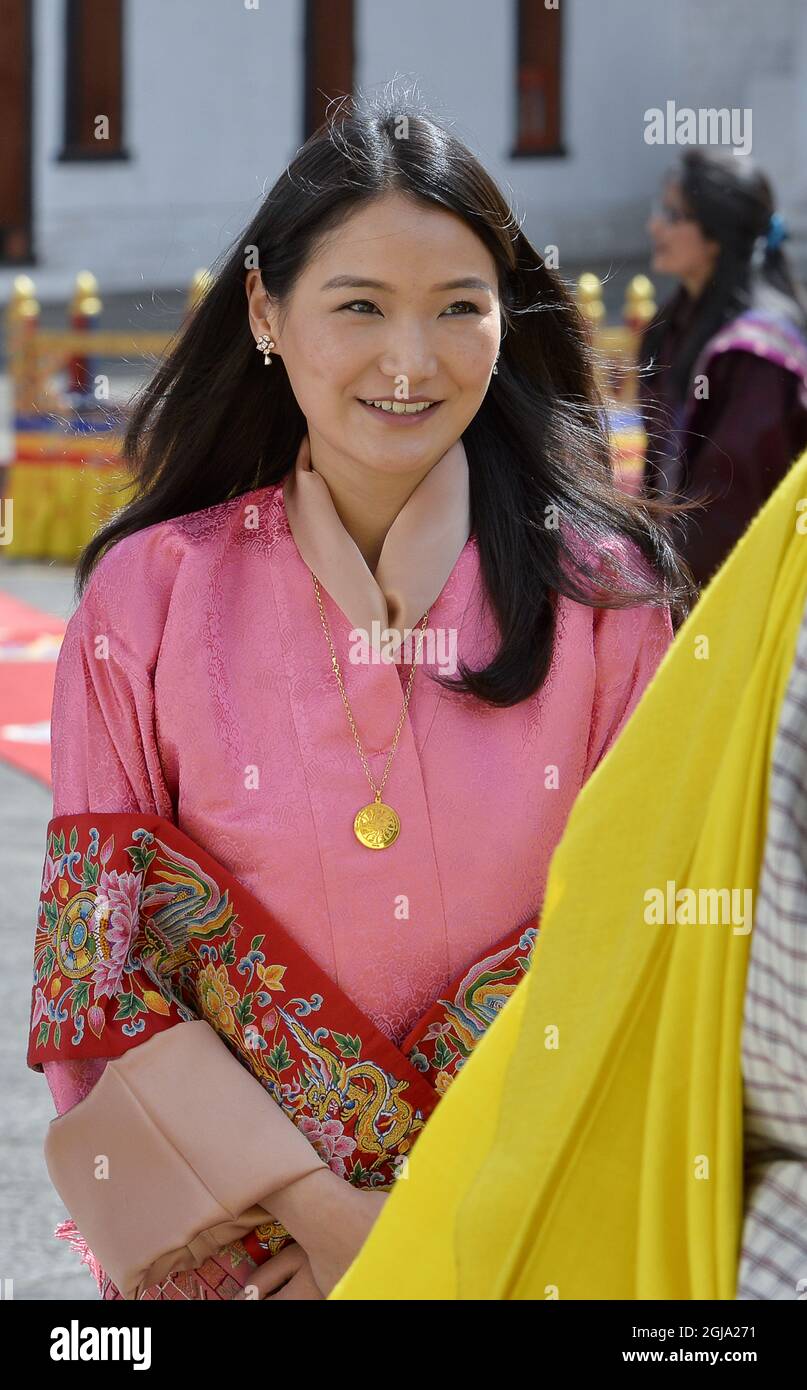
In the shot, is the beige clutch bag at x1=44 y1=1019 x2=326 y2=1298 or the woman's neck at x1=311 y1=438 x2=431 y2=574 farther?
the woman's neck at x1=311 y1=438 x2=431 y2=574

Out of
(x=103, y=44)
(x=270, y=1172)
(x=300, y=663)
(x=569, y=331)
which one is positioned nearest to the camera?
(x=270, y=1172)

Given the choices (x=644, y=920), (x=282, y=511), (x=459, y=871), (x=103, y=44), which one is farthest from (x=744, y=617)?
(x=103, y=44)

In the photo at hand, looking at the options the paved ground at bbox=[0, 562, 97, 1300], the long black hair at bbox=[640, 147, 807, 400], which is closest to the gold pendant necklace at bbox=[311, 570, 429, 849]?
the paved ground at bbox=[0, 562, 97, 1300]

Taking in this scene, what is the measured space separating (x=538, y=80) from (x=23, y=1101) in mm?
18143

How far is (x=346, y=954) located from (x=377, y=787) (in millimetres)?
158

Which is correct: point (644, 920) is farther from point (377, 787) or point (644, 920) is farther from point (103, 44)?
point (103, 44)

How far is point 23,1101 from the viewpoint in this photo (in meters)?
3.89

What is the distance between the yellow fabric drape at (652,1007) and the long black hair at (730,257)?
352cm

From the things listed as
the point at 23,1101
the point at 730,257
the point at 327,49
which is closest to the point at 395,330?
the point at 23,1101

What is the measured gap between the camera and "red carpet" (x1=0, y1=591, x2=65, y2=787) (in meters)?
6.58

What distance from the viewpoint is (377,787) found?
195cm

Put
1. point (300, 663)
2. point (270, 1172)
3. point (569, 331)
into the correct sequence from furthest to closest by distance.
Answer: point (569, 331), point (300, 663), point (270, 1172)

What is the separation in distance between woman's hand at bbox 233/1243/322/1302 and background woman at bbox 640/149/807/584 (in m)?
2.23

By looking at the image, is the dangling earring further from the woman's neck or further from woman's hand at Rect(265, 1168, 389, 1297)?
woman's hand at Rect(265, 1168, 389, 1297)
